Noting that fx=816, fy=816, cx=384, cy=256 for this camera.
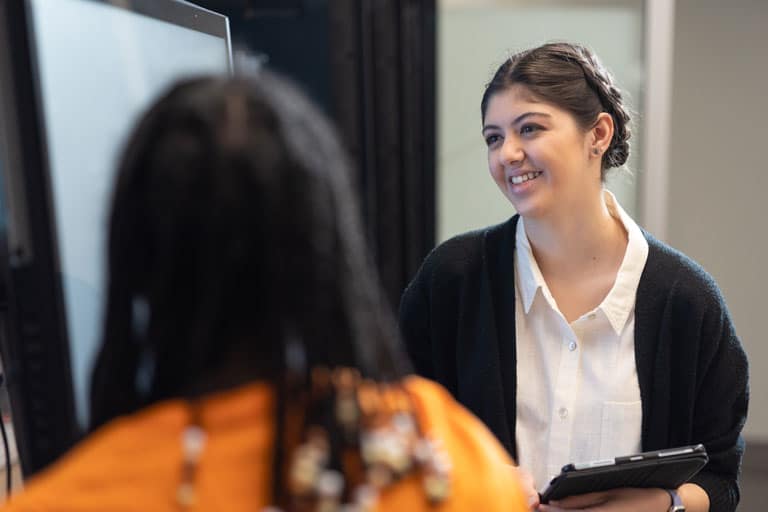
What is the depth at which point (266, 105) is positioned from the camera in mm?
537

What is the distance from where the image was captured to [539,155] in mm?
1263

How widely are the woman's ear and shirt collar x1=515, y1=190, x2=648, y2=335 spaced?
9 cm

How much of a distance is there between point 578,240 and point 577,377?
221mm

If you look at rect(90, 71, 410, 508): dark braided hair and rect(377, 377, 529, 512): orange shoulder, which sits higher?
rect(90, 71, 410, 508): dark braided hair

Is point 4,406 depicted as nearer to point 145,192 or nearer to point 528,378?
point 145,192

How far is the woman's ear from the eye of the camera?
1.32 meters

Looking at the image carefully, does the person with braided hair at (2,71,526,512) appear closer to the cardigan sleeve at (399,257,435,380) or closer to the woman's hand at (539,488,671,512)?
the woman's hand at (539,488,671,512)

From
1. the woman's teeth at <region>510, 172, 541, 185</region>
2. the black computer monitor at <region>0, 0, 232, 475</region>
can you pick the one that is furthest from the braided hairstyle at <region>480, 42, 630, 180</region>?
the black computer monitor at <region>0, 0, 232, 475</region>

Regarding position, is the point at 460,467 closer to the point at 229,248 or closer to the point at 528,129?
the point at 229,248

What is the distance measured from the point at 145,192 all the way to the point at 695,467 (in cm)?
89

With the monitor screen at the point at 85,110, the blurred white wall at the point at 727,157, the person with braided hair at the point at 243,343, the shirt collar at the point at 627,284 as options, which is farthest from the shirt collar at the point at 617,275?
the blurred white wall at the point at 727,157

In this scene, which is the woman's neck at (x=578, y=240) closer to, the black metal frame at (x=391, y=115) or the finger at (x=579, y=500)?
the finger at (x=579, y=500)

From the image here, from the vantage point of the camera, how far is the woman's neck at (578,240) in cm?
130

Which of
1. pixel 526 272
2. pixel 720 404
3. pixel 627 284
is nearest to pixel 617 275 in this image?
pixel 627 284
